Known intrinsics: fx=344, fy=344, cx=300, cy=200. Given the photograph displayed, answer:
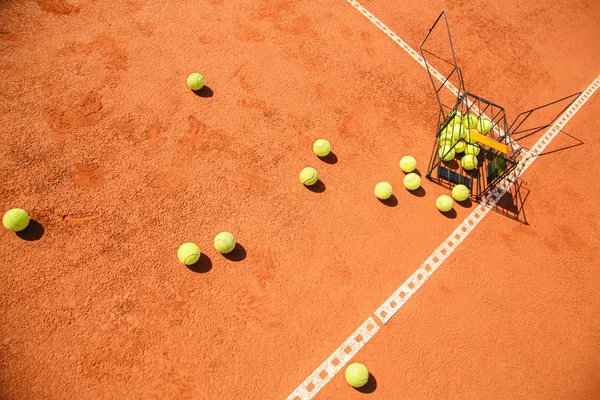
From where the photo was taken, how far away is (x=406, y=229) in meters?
9.16

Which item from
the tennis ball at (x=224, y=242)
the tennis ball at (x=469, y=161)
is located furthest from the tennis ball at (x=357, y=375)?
the tennis ball at (x=469, y=161)

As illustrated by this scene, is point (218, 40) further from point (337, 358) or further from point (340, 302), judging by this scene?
point (337, 358)

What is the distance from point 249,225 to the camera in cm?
858

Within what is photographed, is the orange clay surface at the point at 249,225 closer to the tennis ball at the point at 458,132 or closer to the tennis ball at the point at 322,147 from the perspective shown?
the tennis ball at the point at 322,147

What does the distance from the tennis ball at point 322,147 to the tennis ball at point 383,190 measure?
66.6 inches

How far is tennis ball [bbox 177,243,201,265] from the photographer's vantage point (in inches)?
302

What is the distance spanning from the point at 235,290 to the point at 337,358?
8.82 ft

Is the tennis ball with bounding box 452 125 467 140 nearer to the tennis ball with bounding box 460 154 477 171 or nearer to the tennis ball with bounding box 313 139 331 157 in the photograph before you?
the tennis ball with bounding box 460 154 477 171

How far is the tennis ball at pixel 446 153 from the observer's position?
385 inches

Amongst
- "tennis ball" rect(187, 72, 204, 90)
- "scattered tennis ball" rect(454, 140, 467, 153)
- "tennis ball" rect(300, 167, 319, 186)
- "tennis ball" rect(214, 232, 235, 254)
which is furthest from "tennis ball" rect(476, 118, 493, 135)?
"tennis ball" rect(187, 72, 204, 90)

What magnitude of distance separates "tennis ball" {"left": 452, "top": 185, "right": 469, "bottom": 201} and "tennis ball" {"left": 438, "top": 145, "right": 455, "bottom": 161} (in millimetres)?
920

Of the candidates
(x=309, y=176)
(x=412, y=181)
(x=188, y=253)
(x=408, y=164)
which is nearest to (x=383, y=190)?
(x=412, y=181)

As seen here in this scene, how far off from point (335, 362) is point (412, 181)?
5037 mm

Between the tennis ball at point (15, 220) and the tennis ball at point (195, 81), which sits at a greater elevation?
the tennis ball at point (195, 81)
